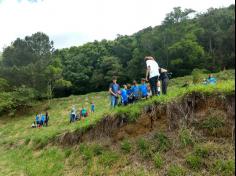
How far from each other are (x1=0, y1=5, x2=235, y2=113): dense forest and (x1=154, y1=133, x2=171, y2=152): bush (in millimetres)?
30573

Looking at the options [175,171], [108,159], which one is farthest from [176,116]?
[108,159]

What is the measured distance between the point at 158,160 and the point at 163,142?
2.07 feet

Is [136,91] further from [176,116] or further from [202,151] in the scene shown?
[202,151]

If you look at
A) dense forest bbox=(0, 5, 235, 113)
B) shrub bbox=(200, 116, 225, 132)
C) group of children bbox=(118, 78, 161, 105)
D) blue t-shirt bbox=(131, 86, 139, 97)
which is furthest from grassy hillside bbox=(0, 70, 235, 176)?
dense forest bbox=(0, 5, 235, 113)

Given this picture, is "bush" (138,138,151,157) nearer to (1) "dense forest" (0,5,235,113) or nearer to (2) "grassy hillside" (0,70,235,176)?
(2) "grassy hillside" (0,70,235,176)

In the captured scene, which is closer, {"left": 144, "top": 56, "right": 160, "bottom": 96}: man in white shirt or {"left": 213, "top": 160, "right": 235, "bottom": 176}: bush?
{"left": 213, "top": 160, "right": 235, "bottom": 176}: bush

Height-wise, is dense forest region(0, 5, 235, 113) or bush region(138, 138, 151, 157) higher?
dense forest region(0, 5, 235, 113)

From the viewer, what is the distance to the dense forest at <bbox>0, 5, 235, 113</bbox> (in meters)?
39.6

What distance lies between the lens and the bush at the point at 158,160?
290 inches

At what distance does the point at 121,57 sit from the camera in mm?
62031

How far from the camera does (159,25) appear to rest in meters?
58.5

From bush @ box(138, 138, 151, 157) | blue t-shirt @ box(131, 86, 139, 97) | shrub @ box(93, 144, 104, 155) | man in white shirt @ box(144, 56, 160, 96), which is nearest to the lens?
bush @ box(138, 138, 151, 157)

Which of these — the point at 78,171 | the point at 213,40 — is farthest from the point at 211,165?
the point at 213,40

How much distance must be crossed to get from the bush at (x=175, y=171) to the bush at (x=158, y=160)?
14.2 inches
